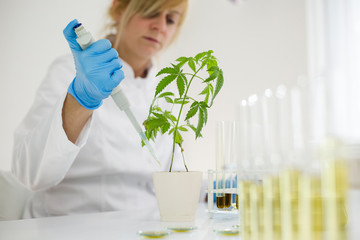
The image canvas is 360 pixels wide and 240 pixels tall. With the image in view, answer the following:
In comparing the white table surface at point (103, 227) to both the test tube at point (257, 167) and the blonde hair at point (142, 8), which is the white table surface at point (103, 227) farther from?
the blonde hair at point (142, 8)

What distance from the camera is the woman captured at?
1.09 meters

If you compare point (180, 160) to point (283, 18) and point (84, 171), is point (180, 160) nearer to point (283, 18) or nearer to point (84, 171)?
point (84, 171)

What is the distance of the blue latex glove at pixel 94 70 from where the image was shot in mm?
1034

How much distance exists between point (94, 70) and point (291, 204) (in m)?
0.79

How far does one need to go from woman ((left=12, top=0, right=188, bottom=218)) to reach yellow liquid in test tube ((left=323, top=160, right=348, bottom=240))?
2.42ft

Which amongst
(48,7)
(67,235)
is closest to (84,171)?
(67,235)

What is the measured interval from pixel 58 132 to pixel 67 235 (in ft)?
1.47

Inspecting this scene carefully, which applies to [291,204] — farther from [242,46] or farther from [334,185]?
[242,46]

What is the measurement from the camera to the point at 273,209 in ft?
1.27

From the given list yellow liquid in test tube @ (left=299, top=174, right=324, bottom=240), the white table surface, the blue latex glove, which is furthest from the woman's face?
yellow liquid in test tube @ (left=299, top=174, right=324, bottom=240)

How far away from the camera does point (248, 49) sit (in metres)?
3.72

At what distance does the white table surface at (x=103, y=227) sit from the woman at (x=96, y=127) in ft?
0.91

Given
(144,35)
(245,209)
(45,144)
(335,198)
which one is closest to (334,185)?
(335,198)

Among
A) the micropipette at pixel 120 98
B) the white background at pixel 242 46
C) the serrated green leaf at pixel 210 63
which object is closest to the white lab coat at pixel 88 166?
the micropipette at pixel 120 98
